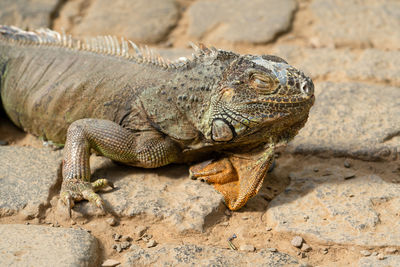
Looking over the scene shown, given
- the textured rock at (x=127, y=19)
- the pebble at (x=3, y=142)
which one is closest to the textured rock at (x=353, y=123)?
the textured rock at (x=127, y=19)

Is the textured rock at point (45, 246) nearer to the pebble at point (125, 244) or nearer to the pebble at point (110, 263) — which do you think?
the pebble at point (110, 263)

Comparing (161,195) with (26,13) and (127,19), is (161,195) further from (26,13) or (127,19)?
(26,13)

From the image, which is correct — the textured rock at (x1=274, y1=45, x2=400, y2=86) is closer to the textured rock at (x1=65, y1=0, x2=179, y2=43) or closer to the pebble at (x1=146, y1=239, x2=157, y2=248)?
the textured rock at (x1=65, y1=0, x2=179, y2=43)

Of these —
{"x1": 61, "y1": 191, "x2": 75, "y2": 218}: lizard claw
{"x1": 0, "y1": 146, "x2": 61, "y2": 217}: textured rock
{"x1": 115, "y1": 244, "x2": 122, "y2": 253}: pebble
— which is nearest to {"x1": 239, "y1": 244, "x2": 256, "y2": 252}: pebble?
{"x1": 115, "y1": 244, "x2": 122, "y2": 253}: pebble

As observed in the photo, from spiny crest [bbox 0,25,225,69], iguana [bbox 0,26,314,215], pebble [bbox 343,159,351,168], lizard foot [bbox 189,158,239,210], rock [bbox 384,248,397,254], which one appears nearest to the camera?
rock [bbox 384,248,397,254]

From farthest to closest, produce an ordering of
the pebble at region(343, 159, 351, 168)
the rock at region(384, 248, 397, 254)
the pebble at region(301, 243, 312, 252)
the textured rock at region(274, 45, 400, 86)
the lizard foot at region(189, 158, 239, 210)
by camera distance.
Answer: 1. the textured rock at region(274, 45, 400, 86)
2. the pebble at region(343, 159, 351, 168)
3. the lizard foot at region(189, 158, 239, 210)
4. the pebble at region(301, 243, 312, 252)
5. the rock at region(384, 248, 397, 254)

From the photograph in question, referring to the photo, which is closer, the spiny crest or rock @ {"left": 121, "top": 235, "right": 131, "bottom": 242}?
rock @ {"left": 121, "top": 235, "right": 131, "bottom": 242}
